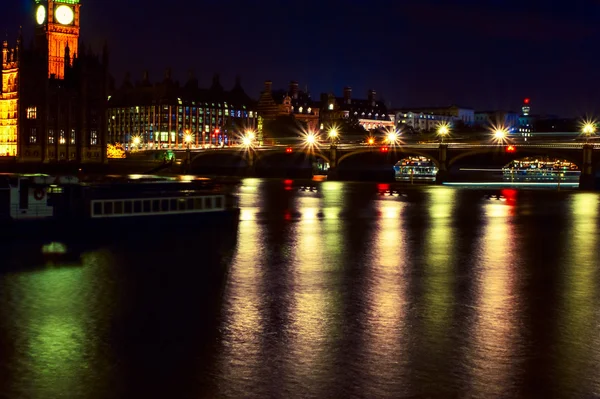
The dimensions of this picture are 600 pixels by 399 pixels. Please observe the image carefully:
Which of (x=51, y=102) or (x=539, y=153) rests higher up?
(x=51, y=102)

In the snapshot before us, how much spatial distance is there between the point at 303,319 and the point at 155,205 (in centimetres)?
2267

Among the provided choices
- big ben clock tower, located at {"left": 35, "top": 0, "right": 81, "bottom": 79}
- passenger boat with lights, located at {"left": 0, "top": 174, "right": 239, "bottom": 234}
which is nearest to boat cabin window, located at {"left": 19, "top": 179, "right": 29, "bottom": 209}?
passenger boat with lights, located at {"left": 0, "top": 174, "right": 239, "bottom": 234}

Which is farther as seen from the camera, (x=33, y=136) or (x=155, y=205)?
(x=33, y=136)

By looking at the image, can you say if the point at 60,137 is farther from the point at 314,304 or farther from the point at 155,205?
the point at 314,304

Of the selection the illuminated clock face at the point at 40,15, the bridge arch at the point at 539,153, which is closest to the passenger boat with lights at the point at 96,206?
the bridge arch at the point at 539,153

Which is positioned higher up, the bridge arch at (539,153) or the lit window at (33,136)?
the lit window at (33,136)

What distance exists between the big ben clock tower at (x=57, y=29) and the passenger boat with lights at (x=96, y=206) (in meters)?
129

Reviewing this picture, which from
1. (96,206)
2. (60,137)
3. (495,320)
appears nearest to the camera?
(495,320)

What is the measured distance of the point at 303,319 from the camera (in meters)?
15.7

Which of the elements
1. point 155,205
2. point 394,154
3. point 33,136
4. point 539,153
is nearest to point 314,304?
point 155,205

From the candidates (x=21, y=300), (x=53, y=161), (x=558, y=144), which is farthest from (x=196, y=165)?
(x=21, y=300)

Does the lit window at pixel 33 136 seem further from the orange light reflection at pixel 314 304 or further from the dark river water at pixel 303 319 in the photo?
the orange light reflection at pixel 314 304

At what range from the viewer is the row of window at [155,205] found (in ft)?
115

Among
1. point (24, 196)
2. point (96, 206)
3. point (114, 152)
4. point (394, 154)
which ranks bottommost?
point (96, 206)
